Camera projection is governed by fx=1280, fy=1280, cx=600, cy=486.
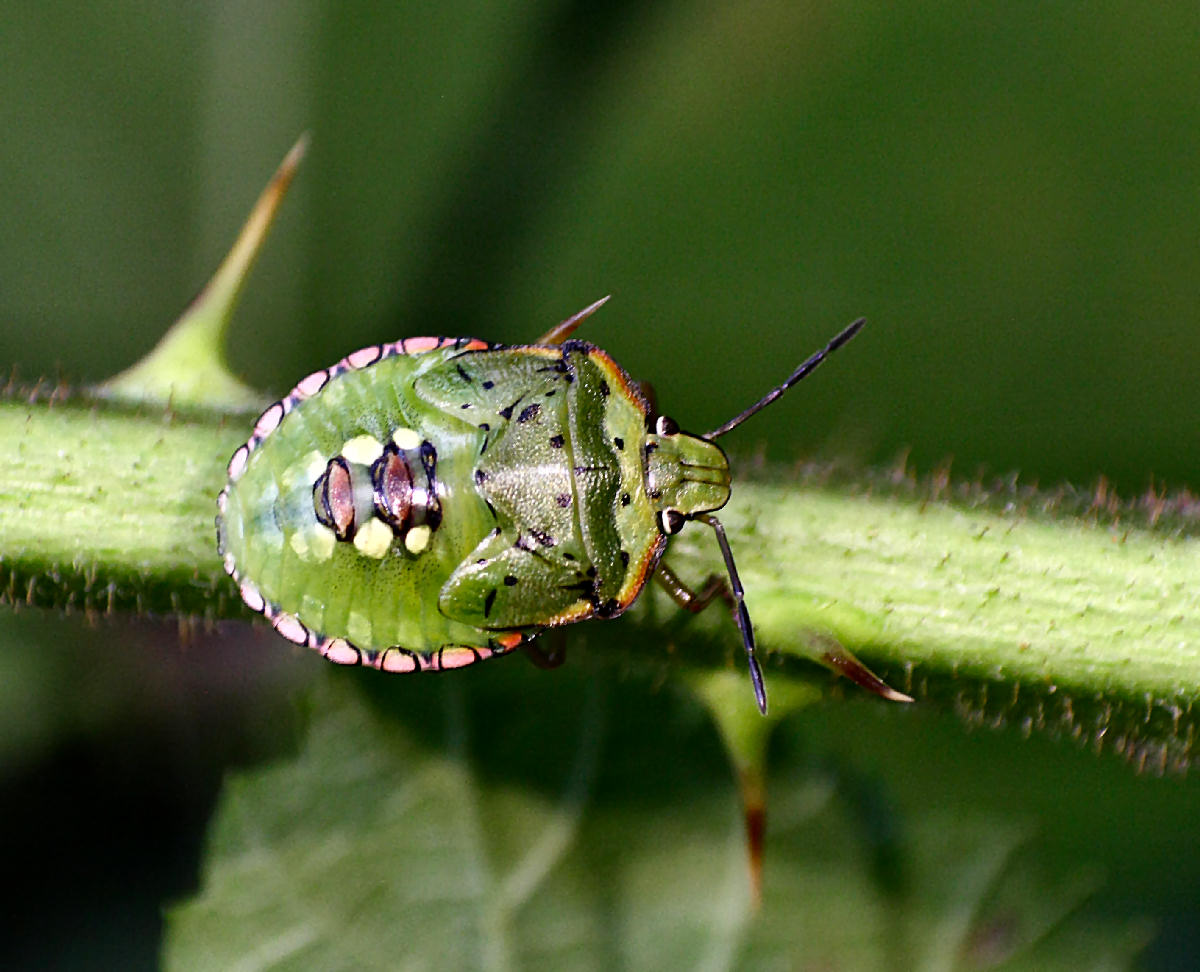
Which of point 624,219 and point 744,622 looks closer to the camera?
point 744,622

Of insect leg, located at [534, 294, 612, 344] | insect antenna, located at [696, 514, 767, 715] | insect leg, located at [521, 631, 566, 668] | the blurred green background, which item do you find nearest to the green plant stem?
insect antenna, located at [696, 514, 767, 715]

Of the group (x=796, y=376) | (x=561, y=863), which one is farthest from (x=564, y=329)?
(x=561, y=863)

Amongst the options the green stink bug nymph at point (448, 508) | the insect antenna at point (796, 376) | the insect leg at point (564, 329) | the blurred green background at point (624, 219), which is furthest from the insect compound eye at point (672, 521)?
the blurred green background at point (624, 219)

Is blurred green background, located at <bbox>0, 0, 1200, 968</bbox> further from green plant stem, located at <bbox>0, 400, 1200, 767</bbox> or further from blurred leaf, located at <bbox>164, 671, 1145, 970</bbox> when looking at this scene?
green plant stem, located at <bbox>0, 400, 1200, 767</bbox>

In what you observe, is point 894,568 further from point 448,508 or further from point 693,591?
point 448,508

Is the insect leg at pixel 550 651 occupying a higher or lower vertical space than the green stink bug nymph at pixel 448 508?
lower

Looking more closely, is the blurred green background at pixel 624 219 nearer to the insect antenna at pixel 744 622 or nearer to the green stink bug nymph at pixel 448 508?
the green stink bug nymph at pixel 448 508

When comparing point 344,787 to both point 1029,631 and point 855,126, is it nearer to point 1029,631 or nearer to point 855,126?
point 1029,631
